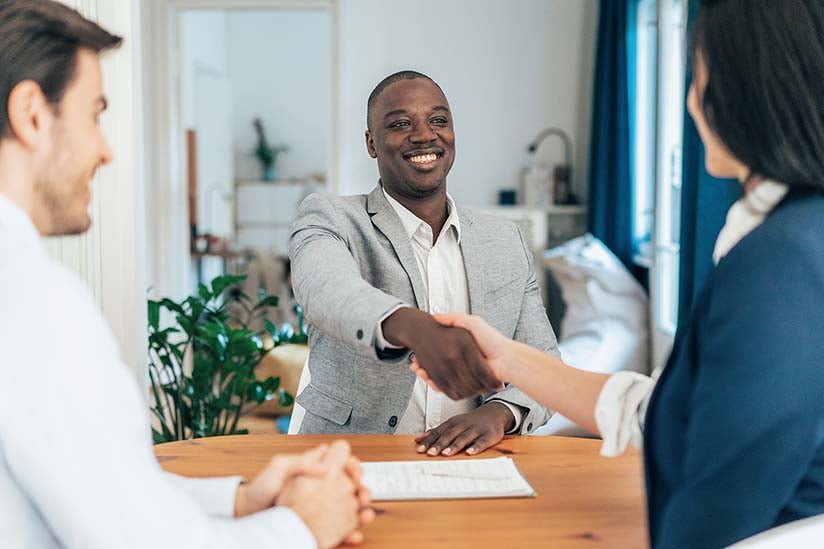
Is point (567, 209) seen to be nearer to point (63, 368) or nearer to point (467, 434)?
point (467, 434)

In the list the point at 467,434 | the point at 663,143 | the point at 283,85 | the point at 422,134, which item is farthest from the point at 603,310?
the point at 283,85

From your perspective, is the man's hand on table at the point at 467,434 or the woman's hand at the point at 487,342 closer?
the woman's hand at the point at 487,342

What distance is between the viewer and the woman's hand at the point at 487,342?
1550mm

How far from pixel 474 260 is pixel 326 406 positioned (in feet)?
1.48

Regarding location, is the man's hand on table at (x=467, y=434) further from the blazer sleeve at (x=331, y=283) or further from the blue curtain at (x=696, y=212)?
the blue curtain at (x=696, y=212)

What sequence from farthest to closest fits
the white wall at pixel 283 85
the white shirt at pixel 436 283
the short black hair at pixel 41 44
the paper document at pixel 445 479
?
the white wall at pixel 283 85
the white shirt at pixel 436 283
the paper document at pixel 445 479
the short black hair at pixel 41 44

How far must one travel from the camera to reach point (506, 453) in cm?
171

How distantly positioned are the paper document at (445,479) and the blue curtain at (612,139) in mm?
3810

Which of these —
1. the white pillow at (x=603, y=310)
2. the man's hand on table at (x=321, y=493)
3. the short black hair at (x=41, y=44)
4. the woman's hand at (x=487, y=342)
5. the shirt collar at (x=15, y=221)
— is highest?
the short black hair at (x=41, y=44)

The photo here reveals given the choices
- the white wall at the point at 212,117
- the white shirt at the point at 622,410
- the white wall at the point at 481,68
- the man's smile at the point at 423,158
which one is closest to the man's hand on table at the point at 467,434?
the white shirt at the point at 622,410

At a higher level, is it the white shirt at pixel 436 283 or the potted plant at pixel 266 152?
the potted plant at pixel 266 152

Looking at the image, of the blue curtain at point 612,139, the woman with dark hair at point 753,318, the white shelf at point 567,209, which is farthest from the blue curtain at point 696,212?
the woman with dark hair at point 753,318

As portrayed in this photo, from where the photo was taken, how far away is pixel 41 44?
1.00 m

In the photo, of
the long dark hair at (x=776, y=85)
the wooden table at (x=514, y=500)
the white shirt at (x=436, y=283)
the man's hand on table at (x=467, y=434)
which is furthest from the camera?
the white shirt at (x=436, y=283)
